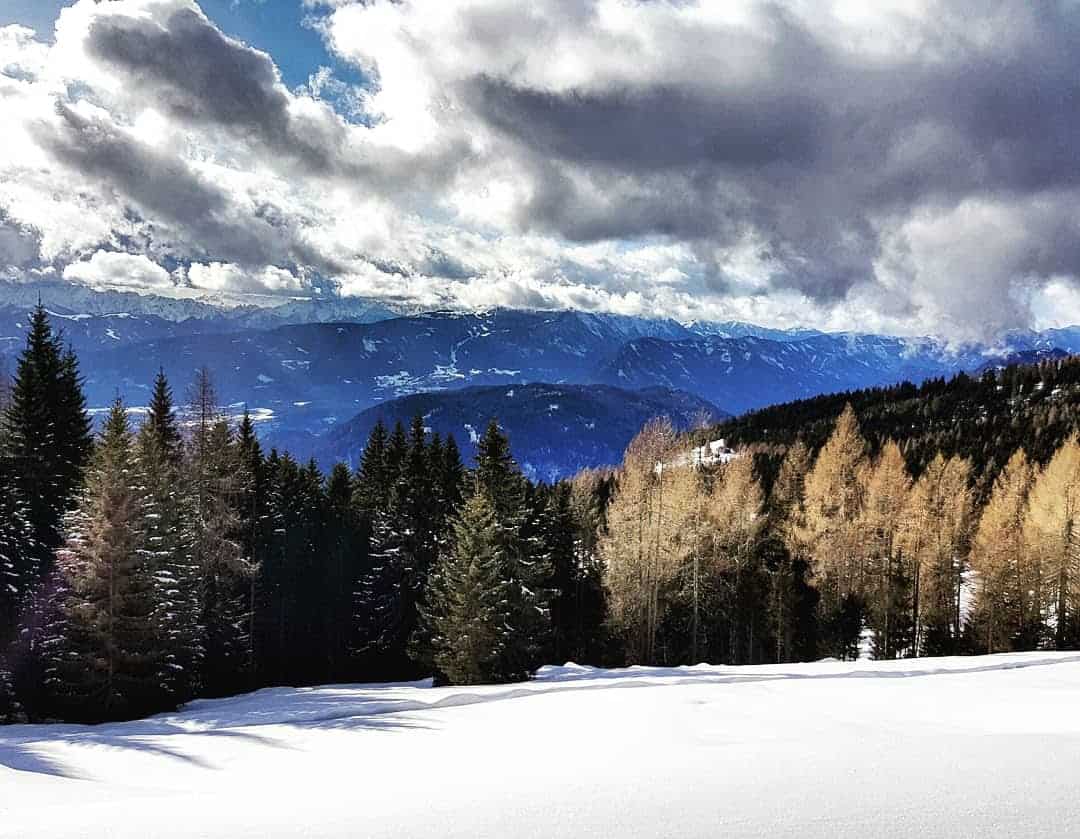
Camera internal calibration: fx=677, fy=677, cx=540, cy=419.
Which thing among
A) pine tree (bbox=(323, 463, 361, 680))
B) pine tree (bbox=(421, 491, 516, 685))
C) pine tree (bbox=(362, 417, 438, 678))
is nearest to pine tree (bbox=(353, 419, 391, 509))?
pine tree (bbox=(323, 463, 361, 680))

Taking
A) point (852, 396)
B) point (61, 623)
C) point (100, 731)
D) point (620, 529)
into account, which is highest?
point (852, 396)

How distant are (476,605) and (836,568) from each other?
1204 inches

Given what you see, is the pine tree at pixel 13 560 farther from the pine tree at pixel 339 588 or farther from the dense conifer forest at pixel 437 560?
the pine tree at pixel 339 588

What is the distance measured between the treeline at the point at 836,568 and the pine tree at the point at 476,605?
13.6 metres

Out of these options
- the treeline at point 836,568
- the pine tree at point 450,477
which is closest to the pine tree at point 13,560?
the pine tree at point 450,477

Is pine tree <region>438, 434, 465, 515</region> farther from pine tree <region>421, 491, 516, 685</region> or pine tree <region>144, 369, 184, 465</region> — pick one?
pine tree <region>144, 369, 184, 465</region>

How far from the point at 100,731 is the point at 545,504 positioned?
1315 inches

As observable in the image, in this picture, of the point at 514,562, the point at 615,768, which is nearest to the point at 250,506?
the point at 514,562

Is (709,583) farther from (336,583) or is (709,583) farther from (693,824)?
(693,824)

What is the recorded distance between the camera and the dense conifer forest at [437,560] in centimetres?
2328

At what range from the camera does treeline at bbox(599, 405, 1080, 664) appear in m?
39.8

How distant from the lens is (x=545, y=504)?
47750mm

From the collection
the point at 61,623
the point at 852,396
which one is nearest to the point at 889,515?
the point at 61,623

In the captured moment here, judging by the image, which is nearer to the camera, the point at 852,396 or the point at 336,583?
the point at 336,583
